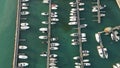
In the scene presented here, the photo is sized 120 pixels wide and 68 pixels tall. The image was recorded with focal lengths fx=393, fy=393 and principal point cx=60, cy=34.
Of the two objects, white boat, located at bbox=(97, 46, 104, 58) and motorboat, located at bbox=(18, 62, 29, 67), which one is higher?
white boat, located at bbox=(97, 46, 104, 58)

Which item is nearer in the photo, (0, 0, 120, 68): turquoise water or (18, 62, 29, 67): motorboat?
(18, 62, 29, 67): motorboat

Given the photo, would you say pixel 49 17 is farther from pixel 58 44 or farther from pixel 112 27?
pixel 112 27

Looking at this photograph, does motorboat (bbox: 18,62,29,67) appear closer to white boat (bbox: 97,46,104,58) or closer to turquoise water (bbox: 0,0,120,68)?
turquoise water (bbox: 0,0,120,68)

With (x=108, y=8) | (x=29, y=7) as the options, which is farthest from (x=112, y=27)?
(x=29, y=7)

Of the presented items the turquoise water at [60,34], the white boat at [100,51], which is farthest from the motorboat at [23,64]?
the white boat at [100,51]

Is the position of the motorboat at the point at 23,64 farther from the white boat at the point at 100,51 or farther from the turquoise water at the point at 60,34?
the white boat at the point at 100,51

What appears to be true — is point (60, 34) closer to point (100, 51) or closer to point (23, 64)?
point (100, 51)

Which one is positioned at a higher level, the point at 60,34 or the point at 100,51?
the point at 60,34

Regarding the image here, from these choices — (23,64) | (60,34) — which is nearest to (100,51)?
(60,34)

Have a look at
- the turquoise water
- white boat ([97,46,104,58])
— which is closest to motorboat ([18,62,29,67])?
the turquoise water
